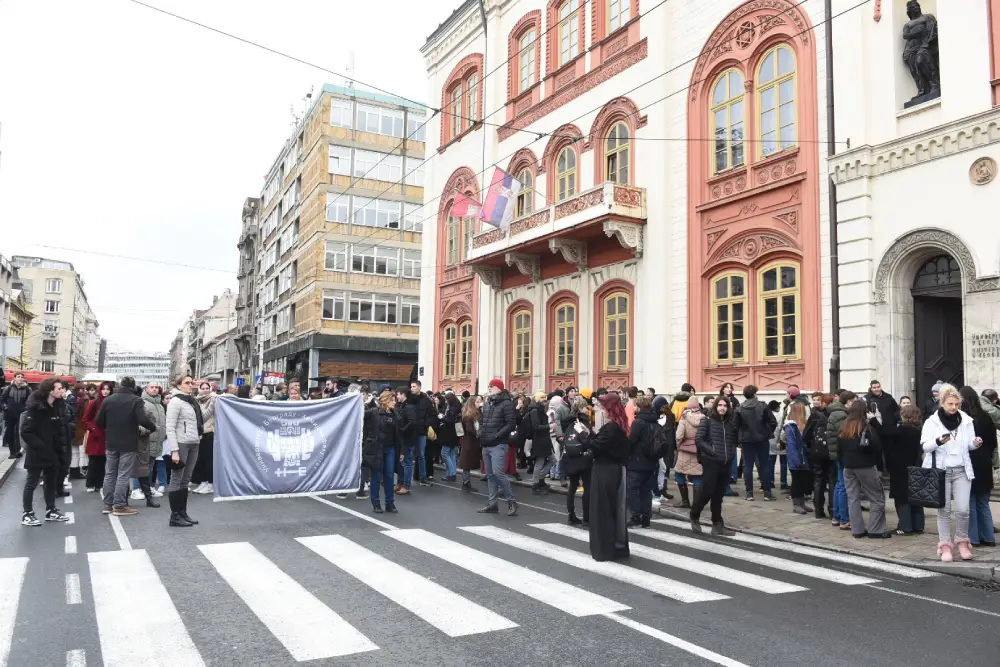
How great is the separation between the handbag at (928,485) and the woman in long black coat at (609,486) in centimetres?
316

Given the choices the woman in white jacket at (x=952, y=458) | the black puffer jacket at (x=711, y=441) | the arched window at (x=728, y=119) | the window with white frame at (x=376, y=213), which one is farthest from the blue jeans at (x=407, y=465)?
the window with white frame at (x=376, y=213)

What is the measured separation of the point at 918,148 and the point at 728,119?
16.8 ft

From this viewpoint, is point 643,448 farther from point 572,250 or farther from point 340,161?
point 340,161

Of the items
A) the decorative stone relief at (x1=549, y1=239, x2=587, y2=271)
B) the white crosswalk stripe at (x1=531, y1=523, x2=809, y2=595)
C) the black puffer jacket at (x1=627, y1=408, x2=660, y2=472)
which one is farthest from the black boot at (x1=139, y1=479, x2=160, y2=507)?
the decorative stone relief at (x1=549, y1=239, x2=587, y2=271)

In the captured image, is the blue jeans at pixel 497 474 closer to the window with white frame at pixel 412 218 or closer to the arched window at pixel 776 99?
the arched window at pixel 776 99

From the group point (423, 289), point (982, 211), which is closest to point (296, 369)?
point (423, 289)

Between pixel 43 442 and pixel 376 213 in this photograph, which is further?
pixel 376 213

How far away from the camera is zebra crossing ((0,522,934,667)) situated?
17.6ft

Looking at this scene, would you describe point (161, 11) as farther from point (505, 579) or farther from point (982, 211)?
point (982, 211)

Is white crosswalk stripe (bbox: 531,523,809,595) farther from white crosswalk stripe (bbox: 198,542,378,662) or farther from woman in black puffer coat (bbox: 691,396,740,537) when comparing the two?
white crosswalk stripe (bbox: 198,542,378,662)

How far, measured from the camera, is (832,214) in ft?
50.6

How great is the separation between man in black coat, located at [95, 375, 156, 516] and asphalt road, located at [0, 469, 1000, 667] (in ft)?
3.44

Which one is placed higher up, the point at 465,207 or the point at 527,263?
the point at 465,207

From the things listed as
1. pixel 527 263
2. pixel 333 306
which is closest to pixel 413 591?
pixel 527 263
